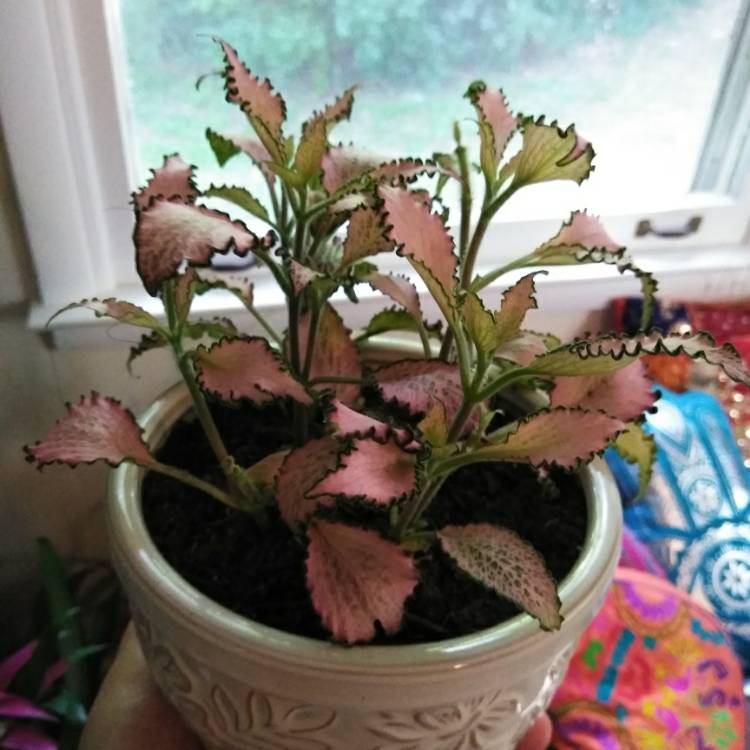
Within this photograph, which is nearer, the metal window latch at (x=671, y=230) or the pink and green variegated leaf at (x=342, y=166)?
the pink and green variegated leaf at (x=342, y=166)

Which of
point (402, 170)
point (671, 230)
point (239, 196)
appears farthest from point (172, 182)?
point (671, 230)

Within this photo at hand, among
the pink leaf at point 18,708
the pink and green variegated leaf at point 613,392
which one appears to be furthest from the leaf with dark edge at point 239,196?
the pink leaf at point 18,708

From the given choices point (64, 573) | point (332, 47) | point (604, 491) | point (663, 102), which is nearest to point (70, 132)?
point (332, 47)

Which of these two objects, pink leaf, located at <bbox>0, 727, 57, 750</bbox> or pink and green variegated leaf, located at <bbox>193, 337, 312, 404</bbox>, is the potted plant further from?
pink leaf, located at <bbox>0, 727, 57, 750</bbox>

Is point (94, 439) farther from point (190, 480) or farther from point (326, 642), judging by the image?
point (326, 642)

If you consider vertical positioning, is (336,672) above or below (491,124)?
below

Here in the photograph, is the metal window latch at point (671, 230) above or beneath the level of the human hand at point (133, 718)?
above

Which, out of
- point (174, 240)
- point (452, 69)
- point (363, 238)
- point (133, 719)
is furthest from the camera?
point (452, 69)

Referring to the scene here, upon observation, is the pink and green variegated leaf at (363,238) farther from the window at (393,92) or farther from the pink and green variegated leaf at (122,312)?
the window at (393,92)
